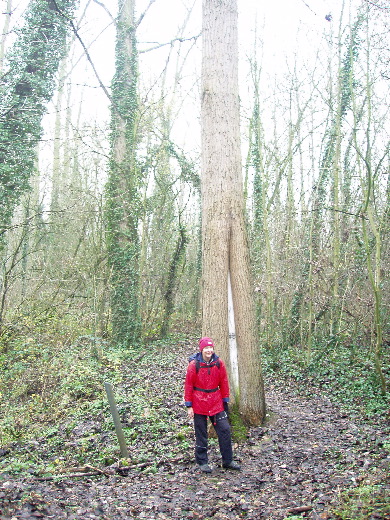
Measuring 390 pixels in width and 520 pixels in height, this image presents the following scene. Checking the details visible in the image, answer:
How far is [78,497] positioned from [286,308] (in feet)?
32.2

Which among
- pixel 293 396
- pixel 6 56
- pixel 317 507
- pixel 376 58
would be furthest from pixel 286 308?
pixel 6 56

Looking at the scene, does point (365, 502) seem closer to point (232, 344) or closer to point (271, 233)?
point (232, 344)

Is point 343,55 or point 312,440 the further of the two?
point 343,55

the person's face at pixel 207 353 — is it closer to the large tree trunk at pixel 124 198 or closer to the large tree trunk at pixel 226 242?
the large tree trunk at pixel 226 242

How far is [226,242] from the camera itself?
274 inches

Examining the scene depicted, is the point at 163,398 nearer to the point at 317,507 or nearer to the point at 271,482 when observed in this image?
the point at 271,482

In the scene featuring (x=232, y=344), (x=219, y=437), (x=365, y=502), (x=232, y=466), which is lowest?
(x=232, y=466)

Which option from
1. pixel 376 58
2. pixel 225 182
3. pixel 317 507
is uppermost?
pixel 376 58

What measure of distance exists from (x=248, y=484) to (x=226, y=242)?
3.37 metres

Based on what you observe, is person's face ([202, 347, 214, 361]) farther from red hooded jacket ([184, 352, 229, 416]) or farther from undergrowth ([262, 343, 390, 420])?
undergrowth ([262, 343, 390, 420])

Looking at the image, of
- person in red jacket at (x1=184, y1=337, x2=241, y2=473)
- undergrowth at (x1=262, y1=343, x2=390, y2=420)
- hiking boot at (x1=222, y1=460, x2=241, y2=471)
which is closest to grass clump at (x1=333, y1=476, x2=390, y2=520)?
hiking boot at (x1=222, y1=460, x2=241, y2=471)

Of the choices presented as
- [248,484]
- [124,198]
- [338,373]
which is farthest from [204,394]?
[124,198]

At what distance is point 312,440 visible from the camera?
6.48m

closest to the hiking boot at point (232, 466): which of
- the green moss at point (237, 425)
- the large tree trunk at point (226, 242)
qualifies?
the green moss at point (237, 425)
